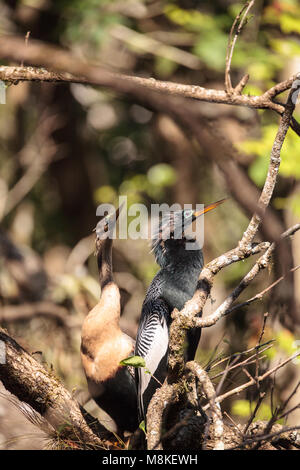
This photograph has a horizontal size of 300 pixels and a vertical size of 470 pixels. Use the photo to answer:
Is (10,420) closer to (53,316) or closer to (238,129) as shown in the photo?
(53,316)

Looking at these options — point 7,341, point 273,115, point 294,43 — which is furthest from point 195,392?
point 273,115

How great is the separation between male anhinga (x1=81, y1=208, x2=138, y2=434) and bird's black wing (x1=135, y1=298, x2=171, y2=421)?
3.7 inches

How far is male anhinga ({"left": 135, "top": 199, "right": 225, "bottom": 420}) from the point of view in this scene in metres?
2.65

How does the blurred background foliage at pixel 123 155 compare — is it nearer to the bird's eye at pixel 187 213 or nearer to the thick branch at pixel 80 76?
the bird's eye at pixel 187 213

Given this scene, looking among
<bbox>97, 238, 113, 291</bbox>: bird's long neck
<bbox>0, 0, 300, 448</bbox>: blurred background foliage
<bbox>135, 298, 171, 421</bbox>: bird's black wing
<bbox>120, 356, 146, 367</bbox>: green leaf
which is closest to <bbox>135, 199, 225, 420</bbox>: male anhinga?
<bbox>135, 298, 171, 421</bbox>: bird's black wing

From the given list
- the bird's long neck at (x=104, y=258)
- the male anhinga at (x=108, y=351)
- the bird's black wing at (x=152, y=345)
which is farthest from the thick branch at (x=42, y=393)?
the bird's long neck at (x=104, y=258)

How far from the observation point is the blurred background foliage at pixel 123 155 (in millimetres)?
4805

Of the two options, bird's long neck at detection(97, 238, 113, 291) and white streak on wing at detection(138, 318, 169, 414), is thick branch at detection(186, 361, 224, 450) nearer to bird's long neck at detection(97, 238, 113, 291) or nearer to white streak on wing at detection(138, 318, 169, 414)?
white streak on wing at detection(138, 318, 169, 414)

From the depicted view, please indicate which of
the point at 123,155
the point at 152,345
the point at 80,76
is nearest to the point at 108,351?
the point at 152,345

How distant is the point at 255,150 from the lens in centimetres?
438

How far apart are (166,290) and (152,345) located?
11.4 inches

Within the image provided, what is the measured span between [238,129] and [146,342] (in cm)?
357

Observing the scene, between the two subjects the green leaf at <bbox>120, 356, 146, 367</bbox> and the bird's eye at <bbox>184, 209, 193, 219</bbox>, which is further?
the bird's eye at <bbox>184, 209, 193, 219</bbox>

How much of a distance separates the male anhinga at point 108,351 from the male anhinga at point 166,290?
0.42 ft
